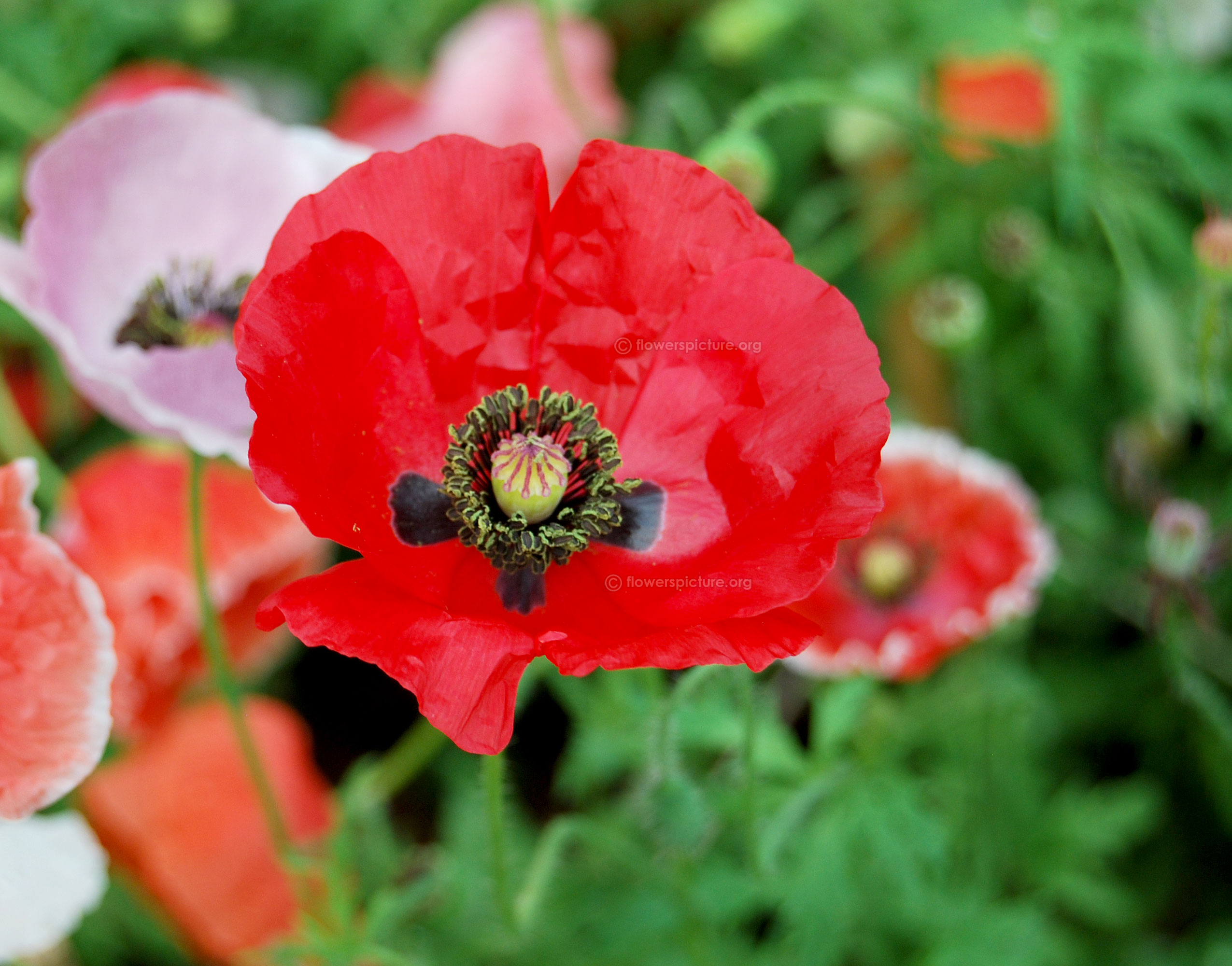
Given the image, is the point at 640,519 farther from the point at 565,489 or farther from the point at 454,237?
the point at 454,237

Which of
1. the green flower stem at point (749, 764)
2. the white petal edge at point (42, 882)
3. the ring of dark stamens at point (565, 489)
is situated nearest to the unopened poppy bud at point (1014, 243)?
the green flower stem at point (749, 764)

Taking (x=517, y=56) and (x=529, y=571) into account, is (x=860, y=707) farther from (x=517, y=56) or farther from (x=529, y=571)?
(x=517, y=56)

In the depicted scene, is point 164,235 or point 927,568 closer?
point 164,235

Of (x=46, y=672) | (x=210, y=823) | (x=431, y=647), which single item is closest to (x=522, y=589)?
(x=431, y=647)

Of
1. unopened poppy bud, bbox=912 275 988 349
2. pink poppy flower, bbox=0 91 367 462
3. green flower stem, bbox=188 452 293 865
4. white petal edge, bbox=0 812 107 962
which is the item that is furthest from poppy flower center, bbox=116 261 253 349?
unopened poppy bud, bbox=912 275 988 349

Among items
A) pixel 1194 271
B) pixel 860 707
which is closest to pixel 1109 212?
pixel 1194 271

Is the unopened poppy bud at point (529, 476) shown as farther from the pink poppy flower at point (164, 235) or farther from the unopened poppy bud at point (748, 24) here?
the unopened poppy bud at point (748, 24)

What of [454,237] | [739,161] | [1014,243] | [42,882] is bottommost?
[1014,243]
